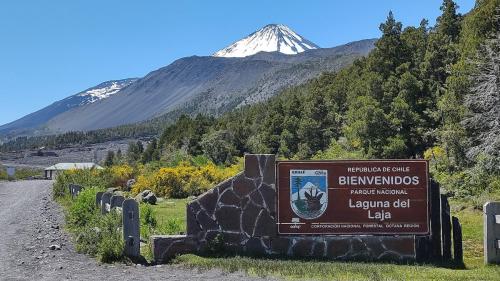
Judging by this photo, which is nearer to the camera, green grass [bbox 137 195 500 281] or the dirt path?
green grass [bbox 137 195 500 281]

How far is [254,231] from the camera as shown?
1232 centimetres

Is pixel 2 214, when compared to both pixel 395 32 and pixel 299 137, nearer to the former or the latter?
pixel 395 32

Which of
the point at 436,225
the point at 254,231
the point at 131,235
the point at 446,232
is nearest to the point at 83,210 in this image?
the point at 131,235

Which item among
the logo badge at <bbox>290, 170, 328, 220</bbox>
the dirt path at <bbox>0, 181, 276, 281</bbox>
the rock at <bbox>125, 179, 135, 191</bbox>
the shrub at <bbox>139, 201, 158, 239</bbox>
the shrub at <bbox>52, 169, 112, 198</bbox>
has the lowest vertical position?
the rock at <bbox>125, 179, 135, 191</bbox>

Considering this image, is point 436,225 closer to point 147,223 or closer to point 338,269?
point 338,269

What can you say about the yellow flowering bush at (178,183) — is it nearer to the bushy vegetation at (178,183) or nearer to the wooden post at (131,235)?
the bushy vegetation at (178,183)

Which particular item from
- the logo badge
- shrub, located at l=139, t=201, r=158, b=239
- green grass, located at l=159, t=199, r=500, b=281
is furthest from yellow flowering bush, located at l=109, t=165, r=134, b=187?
green grass, located at l=159, t=199, r=500, b=281

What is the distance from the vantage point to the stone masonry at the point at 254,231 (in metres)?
12.1

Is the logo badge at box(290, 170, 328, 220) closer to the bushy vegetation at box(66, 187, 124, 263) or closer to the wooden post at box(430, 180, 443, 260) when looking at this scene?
the wooden post at box(430, 180, 443, 260)

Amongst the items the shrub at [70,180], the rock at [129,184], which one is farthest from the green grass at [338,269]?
the rock at [129,184]

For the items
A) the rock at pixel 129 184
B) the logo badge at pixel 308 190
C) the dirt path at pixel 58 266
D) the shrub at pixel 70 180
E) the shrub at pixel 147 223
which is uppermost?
the logo badge at pixel 308 190

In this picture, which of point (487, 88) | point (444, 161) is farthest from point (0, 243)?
point (444, 161)

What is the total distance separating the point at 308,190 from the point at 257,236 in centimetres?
142

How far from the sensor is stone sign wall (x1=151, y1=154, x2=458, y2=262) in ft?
39.6
